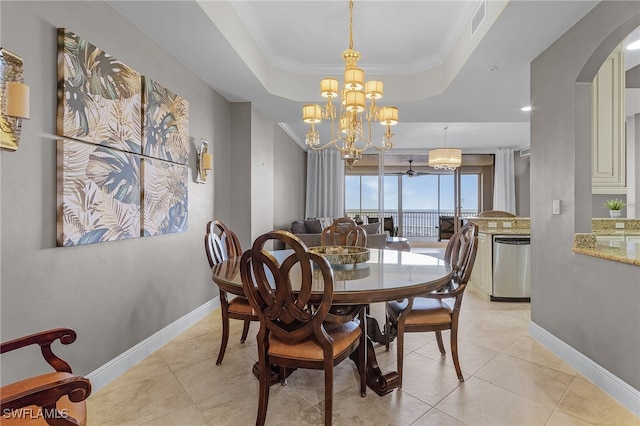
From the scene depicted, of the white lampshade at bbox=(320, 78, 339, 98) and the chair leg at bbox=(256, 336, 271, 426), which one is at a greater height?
the white lampshade at bbox=(320, 78, 339, 98)

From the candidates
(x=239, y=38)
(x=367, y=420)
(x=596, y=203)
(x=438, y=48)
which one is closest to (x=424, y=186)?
(x=596, y=203)

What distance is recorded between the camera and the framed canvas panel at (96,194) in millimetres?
1766

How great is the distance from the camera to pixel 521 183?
27.2 ft

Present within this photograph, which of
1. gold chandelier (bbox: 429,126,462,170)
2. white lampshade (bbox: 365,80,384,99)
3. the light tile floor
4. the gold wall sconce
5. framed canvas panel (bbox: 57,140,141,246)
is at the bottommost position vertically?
the light tile floor

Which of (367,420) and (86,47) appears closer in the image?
(367,420)

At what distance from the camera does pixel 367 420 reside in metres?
1.69

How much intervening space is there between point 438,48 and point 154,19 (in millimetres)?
2629

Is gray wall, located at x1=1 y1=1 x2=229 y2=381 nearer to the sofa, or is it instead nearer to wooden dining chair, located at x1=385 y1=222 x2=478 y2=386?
wooden dining chair, located at x1=385 y1=222 x2=478 y2=386

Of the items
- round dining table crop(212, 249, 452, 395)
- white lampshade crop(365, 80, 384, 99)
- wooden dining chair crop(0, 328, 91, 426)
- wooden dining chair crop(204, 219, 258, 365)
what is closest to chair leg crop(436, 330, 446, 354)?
round dining table crop(212, 249, 452, 395)

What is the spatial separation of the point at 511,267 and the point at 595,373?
191cm

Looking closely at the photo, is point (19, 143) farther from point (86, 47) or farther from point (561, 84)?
point (561, 84)

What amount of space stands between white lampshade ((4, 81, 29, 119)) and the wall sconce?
1.75m

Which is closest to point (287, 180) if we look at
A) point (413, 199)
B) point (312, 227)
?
point (312, 227)

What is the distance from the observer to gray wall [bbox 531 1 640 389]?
74.5 inches
